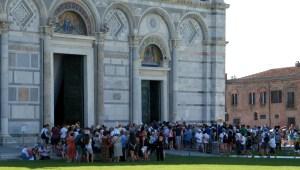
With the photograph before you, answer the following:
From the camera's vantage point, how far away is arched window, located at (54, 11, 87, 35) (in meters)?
36.8

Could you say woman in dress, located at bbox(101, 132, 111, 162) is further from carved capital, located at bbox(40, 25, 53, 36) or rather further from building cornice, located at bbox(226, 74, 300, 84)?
building cornice, located at bbox(226, 74, 300, 84)

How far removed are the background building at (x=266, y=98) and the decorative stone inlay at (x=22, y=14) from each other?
40.7m

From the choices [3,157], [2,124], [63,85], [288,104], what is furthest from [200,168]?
[288,104]

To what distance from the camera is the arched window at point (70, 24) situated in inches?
1447

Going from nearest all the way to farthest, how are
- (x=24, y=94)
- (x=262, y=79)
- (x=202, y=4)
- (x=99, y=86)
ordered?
(x=24, y=94)
(x=99, y=86)
(x=202, y=4)
(x=262, y=79)

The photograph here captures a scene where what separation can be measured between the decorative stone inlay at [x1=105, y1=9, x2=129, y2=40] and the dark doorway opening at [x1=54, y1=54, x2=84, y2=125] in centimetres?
199

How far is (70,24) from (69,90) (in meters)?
2.97

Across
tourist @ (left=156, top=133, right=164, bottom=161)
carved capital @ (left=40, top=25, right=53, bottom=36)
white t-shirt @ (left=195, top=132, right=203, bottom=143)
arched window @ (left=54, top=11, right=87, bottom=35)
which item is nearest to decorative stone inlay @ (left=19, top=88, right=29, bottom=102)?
carved capital @ (left=40, top=25, right=53, bottom=36)

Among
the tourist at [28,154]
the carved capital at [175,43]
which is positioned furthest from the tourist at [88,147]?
the carved capital at [175,43]

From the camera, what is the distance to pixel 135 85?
39781 millimetres

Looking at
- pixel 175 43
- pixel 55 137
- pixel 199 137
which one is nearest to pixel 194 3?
pixel 175 43

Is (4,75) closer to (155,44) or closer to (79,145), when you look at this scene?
(79,145)

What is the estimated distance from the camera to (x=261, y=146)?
39375mm

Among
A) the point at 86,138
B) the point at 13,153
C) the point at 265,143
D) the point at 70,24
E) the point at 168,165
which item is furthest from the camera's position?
the point at 265,143
